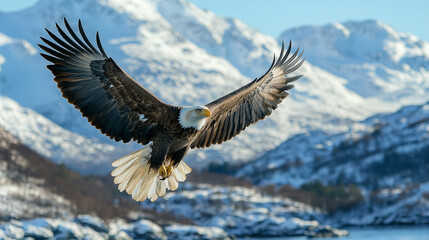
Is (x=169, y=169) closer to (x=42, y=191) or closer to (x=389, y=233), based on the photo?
(x=389, y=233)

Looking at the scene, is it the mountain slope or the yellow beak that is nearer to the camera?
the yellow beak

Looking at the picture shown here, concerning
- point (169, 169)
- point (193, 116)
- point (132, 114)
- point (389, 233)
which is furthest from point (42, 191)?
point (193, 116)

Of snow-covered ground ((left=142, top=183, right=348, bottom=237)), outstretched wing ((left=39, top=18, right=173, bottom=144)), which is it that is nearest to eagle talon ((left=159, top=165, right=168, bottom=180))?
outstretched wing ((left=39, top=18, right=173, bottom=144))

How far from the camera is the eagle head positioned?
1005 centimetres

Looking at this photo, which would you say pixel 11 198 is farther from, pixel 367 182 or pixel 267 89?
pixel 267 89

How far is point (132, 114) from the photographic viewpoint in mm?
10344

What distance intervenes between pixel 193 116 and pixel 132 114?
35.3 inches

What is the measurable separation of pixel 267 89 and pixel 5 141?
312 feet

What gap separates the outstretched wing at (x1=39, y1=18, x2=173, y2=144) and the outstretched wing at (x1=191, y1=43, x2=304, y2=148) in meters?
1.08

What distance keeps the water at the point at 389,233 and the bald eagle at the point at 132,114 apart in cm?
6032

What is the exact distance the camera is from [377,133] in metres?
135

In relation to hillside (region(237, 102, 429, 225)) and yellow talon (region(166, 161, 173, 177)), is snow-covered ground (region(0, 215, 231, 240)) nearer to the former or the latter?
hillside (region(237, 102, 429, 225))

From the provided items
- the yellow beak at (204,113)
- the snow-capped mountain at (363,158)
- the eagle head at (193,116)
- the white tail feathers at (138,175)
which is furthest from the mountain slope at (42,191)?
the yellow beak at (204,113)

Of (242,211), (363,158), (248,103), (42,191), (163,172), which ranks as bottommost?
(163,172)
